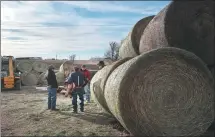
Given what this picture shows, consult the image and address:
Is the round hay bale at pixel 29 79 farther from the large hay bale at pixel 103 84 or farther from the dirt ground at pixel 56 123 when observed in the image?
the large hay bale at pixel 103 84

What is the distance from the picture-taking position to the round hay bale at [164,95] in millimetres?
6031

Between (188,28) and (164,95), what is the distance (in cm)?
190

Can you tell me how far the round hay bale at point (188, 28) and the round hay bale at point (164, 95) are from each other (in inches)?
40.4

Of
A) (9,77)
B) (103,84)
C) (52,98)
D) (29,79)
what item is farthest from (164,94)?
(29,79)

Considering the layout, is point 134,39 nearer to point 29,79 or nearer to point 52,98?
point 52,98

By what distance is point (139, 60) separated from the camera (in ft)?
20.0

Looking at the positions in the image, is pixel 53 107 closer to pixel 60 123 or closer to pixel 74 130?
pixel 60 123

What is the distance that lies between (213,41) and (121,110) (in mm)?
2838

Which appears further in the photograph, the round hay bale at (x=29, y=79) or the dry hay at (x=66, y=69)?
the round hay bale at (x=29, y=79)

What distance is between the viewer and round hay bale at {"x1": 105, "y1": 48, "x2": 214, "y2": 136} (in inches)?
237

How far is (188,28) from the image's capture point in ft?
23.9

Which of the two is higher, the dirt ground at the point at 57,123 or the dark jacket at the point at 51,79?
the dark jacket at the point at 51,79

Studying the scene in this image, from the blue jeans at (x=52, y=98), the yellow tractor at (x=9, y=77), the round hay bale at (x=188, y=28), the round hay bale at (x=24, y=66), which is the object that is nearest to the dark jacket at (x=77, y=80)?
the blue jeans at (x=52, y=98)

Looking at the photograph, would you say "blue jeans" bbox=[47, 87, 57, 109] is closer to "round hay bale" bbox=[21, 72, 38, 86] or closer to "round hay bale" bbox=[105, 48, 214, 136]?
"round hay bale" bbox=[105, 48, 214, 136]
